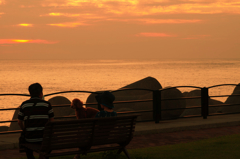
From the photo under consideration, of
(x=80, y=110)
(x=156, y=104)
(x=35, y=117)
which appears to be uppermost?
(x=35, y=117)

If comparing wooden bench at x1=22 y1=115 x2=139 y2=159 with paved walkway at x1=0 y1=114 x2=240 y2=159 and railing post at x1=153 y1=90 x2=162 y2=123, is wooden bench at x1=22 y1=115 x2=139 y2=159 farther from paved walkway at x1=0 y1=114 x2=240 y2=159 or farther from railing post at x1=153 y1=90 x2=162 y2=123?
railing post at x1=153 y1=90 x2=162 y2=123

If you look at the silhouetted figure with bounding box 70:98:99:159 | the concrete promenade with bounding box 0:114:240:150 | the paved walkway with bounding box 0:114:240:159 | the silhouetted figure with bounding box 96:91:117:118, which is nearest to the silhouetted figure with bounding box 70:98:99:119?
the silhouetted figure with bounding box 70:98:99:159

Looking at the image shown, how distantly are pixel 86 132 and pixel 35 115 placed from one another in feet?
2.83

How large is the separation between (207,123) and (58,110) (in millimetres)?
11949

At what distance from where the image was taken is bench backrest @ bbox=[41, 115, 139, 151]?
5477 millimetres

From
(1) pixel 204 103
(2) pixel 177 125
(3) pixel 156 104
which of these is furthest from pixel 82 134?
(1) pixel 204 103

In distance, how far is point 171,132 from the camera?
10398mm

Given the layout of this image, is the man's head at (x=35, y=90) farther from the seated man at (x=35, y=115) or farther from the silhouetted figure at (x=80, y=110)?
the silhouetted figure at (x=80, y=110)

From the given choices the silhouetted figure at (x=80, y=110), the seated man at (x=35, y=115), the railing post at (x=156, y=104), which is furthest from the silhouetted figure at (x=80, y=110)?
the railing post at (x=156, y=104)

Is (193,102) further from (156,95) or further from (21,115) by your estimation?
(21,115)

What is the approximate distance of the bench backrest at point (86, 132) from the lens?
5.48 metres

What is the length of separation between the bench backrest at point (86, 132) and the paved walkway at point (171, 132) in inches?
95.3

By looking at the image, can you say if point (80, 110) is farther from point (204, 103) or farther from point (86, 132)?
point (204, 103)

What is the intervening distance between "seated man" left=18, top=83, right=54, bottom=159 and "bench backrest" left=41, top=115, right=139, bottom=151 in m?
0.17
